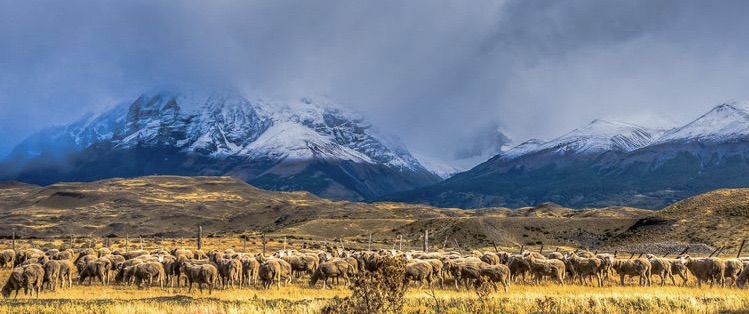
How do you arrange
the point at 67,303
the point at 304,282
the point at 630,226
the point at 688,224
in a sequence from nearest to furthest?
the point at 67,303
the point at 304,282
the point at 688,224
the point at 630,226

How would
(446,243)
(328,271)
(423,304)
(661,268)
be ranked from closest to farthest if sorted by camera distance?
(423,304), (328,271), (661,268), (446,243)

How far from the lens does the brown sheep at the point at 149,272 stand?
3378 cm

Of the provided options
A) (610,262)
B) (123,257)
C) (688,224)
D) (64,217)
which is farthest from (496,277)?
(64,217)

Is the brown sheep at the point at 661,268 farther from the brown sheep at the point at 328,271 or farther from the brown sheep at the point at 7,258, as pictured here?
the brown sheep at the point at 7,258

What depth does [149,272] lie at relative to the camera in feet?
111

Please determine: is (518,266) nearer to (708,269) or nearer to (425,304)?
(708,269)

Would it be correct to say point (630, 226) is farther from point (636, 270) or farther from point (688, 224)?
point (636, 270)

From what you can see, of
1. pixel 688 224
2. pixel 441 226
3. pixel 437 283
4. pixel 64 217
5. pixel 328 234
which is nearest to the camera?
pixel 437 283

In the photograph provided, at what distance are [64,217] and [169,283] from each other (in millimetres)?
172631

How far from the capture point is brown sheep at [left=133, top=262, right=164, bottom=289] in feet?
111

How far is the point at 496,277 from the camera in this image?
1204 inches

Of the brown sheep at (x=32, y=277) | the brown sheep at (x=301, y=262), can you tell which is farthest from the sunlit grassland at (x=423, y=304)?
the brown sheep at (x=301, y=262)

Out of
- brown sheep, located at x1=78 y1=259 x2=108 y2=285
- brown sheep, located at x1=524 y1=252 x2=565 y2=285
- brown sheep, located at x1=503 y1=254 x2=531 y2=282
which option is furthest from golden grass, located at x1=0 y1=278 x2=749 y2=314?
brown sheep, located at x1=503 y1=254 x2=531 y2=282

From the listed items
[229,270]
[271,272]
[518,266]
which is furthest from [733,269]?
[229,270]
